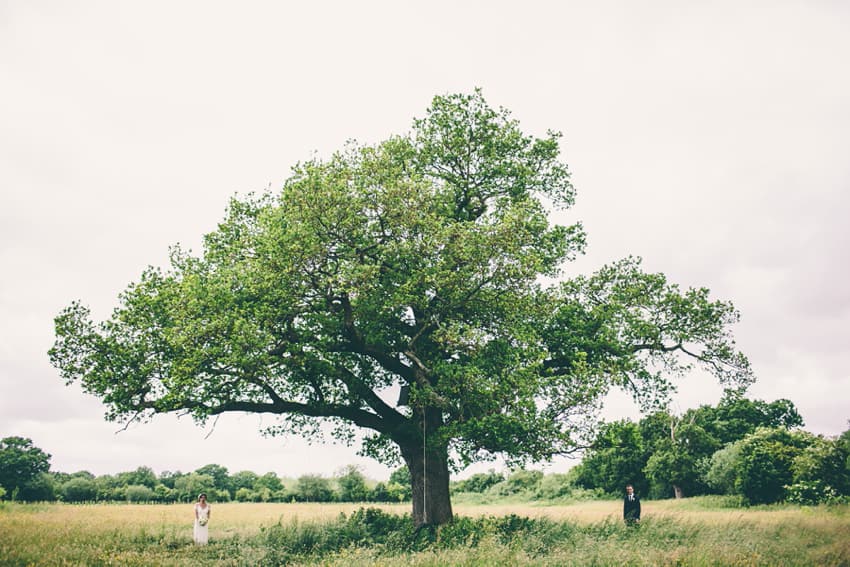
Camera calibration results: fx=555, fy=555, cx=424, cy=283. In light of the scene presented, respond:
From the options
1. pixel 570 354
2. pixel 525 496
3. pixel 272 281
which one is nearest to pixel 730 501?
pixel 525 496

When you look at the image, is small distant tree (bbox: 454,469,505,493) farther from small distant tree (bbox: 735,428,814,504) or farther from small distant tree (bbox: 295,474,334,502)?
small distant tree (bbox: 735,428,814,504)

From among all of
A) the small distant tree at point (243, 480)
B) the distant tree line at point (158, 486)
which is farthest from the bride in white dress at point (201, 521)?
the small distant tree at point (243, 480)

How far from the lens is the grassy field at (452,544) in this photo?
526 inches

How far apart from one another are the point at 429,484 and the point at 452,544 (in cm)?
413

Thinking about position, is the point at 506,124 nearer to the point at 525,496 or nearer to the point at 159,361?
the point at 159,361

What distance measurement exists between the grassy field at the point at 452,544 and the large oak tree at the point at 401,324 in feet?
11.1

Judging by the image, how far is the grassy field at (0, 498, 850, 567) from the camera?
43.8 ft

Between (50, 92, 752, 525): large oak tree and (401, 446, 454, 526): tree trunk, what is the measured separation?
7 cm

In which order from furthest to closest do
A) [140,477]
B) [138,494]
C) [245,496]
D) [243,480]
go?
1. [243,480]
2. [245,496]
3. [140,477]
4. [138,494]

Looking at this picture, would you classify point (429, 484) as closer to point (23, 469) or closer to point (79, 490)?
point (79, 490)

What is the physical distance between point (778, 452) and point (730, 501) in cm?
504

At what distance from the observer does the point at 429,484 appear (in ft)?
65.8

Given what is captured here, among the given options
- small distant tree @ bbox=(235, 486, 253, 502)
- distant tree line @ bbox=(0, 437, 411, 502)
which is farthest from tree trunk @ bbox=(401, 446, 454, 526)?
small distant tree @ bbox=(235, 486, 253, 502)

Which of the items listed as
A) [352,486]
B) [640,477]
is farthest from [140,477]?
[640,477]
